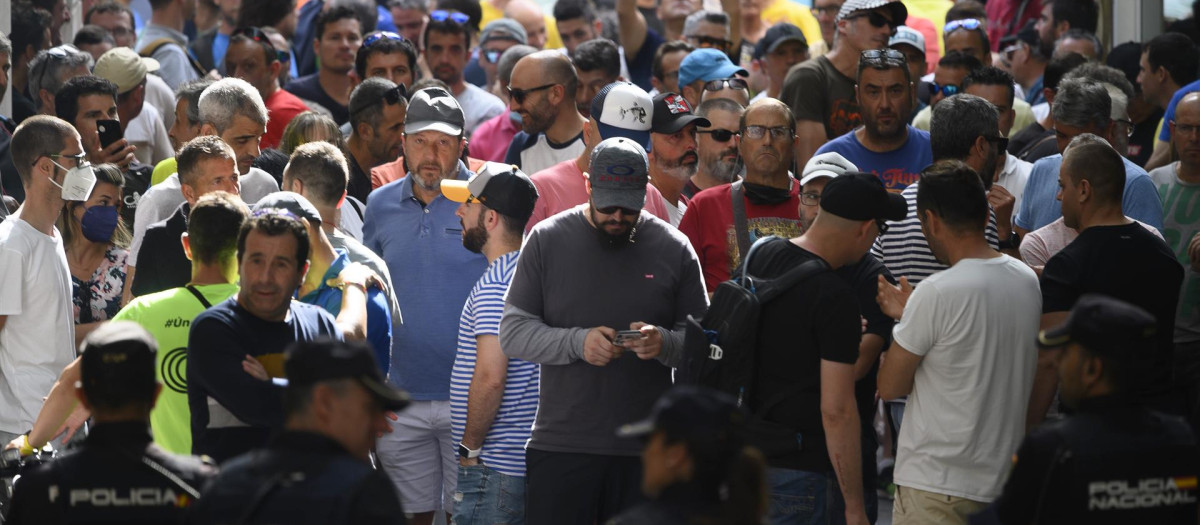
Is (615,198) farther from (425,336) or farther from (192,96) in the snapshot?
(192,96)

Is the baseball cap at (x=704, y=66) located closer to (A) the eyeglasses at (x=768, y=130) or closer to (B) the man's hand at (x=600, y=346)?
(A) the eyeglasses at (x=768, y=130)

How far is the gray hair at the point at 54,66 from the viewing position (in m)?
8.58

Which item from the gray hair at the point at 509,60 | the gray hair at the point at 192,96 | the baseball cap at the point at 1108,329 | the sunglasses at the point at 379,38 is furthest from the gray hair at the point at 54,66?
the baseball cap at the point at 1108,329

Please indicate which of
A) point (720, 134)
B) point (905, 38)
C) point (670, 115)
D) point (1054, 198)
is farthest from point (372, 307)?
point (905, 38)

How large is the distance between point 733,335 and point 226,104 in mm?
3193

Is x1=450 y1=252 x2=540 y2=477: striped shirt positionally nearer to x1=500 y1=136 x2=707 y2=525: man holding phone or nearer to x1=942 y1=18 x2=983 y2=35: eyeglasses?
x1=500 y1=136 x2=707 y2=525: man holding phone

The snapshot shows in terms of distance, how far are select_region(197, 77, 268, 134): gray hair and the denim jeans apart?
236 cm

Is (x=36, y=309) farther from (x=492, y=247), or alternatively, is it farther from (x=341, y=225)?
(x=492, y=247)

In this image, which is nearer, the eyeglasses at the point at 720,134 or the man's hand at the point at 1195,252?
the man's hand at the point at 1195,252

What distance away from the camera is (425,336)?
6211mm

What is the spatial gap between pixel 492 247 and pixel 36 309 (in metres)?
2.00

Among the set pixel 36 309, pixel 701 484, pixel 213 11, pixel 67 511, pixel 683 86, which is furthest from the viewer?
pixel 213 11

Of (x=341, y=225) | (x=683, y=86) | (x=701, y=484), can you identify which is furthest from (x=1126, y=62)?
(x=701, y=484)

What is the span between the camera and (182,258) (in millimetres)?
5613
